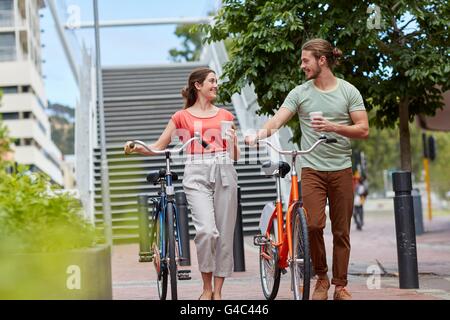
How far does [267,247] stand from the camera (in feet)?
23.4

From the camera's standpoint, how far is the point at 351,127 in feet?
21.3

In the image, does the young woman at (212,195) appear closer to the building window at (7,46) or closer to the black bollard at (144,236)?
the black bollard at (144,236)

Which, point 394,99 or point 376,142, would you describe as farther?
point 376,142

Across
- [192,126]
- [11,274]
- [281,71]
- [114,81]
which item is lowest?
[11,274]

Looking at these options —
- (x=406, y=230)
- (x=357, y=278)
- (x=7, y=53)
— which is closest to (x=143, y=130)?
(x=357, y=278)

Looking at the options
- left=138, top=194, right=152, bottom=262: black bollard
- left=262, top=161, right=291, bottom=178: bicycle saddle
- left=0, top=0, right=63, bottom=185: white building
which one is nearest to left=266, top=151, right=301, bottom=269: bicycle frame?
left=262, top=161, right=291, bottom=178: bicycle saddle

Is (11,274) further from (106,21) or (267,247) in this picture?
(106,21)

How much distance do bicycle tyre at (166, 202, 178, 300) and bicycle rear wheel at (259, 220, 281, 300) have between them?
70cm

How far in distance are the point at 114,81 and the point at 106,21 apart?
434cm

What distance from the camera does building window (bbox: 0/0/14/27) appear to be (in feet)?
296

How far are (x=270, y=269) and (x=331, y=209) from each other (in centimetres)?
64
